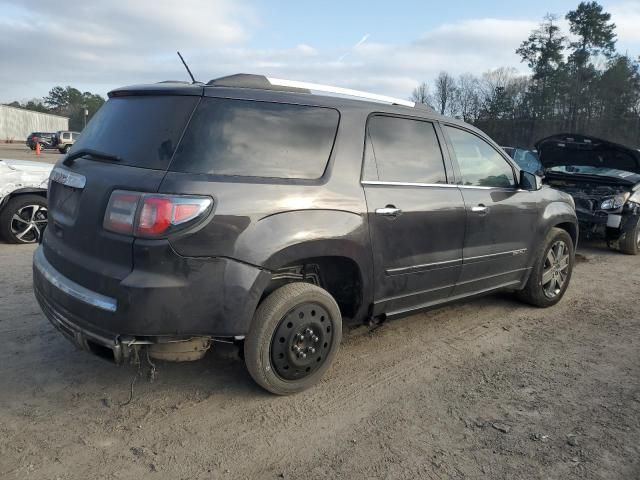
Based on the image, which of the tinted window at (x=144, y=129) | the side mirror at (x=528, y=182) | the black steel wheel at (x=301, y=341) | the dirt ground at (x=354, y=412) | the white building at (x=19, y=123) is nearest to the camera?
the dirt ground at (x=354, y=412)

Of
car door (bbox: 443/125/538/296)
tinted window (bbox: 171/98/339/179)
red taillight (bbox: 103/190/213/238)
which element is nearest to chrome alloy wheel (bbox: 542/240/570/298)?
car door (bbox: 443/125/538/296)

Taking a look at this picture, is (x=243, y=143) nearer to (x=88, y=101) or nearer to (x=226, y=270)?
(x=226, y=270)

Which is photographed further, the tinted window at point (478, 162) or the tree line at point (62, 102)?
the tree line at point (62, 102)

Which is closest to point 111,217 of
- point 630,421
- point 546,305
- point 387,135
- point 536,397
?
point 387,135

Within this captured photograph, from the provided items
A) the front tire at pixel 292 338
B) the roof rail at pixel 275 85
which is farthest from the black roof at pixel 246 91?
the front tire at pixel 292 338

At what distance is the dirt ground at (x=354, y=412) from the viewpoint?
8.32ft

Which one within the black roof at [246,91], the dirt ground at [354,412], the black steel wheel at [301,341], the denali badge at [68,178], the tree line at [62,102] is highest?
Answer: the tree line at [62,102]

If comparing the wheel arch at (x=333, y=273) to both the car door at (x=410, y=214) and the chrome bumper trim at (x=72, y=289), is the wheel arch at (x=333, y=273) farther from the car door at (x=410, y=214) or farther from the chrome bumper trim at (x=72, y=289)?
the chrome bumper trim at (x=72, y=289)

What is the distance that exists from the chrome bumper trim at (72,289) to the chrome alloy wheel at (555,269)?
4007 millimetres

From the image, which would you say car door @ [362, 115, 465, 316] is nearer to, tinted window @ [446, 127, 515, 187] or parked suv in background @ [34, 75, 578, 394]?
parked suv in background @ [34, 75, 578, 394]

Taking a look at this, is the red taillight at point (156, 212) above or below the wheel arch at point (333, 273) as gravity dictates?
above

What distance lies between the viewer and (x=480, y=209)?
13.3 ft

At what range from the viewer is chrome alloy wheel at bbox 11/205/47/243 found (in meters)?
6.81

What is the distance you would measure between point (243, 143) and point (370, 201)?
0.92 meters
